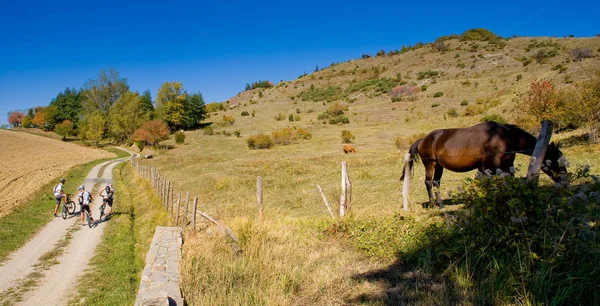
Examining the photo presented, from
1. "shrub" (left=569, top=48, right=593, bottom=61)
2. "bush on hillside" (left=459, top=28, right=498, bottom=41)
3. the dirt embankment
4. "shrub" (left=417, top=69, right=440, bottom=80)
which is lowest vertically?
the dirt embankment

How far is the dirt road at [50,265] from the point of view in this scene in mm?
9727

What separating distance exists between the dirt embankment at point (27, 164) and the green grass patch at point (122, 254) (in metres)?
7.16

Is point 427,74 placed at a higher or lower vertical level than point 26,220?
higher

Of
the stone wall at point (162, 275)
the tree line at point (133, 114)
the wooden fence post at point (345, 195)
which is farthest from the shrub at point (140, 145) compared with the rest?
the wooden fence post at point (345, 195)

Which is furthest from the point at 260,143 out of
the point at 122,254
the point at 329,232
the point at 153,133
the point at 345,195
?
the point at 329,232

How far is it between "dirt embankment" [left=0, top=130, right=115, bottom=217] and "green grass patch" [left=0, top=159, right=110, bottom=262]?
81 centimetres

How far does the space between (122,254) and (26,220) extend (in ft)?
30.6

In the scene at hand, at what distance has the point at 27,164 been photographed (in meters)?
46.2

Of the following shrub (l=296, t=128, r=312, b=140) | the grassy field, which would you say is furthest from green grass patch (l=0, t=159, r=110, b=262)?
shrub (l=296, t=128, r=312, b=140)

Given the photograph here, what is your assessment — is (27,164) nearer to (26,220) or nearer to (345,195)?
(26,220)

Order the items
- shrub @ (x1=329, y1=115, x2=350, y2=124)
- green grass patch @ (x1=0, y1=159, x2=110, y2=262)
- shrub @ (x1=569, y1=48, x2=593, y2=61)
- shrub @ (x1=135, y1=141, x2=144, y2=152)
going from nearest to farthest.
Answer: green grass patch @ (x1=0, y1=159, x2=110, y2=262), shrub @ (x1=569, y1=48, x2=593, y2=61), shrub @ (x1=329, y1=115, x2=350, y2=124), shrub @ (x1=135, y1=141, x2=144, y2=152)

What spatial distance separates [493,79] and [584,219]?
66.1m

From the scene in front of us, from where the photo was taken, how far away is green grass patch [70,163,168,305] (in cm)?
970

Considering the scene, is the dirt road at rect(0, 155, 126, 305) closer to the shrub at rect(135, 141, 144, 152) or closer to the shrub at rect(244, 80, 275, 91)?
the shrub at rect(135, 141, 144, 152)
